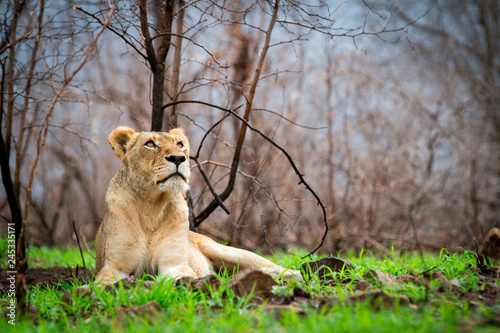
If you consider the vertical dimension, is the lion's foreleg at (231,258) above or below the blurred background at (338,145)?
below

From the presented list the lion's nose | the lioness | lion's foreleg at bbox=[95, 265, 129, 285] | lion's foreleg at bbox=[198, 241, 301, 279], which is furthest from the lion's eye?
lion's foreleg at bbox=[198, 241, 301, 279]

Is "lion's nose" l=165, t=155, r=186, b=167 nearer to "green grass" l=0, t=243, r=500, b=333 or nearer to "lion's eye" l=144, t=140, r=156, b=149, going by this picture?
"lion's eye" l=144, t=140, r=156, b=149

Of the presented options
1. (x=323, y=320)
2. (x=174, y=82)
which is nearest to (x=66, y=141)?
(x=174, y=82)

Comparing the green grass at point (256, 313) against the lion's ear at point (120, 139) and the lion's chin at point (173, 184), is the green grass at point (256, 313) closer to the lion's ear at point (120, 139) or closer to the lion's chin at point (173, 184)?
the lion's chin at point (173, 184)

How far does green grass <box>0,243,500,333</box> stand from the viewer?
2.38 meters

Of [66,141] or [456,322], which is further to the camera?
[66,141]

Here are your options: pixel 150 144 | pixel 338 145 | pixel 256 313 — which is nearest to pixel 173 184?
pixel 150 144

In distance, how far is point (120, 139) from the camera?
14.5 feet

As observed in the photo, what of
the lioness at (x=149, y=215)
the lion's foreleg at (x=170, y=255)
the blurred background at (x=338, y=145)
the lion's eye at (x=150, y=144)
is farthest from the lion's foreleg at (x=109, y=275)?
the blurred background at (x=338, y=145)

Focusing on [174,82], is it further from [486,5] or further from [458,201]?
[486,5]

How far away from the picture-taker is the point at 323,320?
2553 millimetres

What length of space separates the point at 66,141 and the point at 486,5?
40.6ft

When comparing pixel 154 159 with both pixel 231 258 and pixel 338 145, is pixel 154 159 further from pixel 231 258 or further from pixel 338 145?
pixel 338 145

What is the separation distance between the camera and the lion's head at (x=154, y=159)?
3.96 meters
